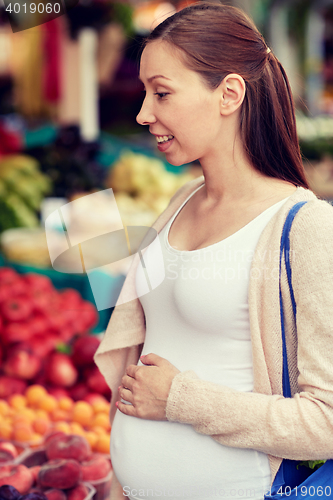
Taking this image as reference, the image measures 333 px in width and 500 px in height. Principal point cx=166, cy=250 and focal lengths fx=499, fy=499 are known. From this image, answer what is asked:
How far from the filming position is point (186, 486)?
3.62 ft

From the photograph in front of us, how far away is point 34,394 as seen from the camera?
2215 mm

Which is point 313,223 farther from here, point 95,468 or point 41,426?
point 41,426

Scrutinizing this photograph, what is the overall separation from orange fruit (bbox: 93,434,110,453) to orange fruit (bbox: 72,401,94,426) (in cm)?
18

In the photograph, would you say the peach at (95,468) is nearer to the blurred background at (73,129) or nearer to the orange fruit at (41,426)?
the orange fruit at (41,426)

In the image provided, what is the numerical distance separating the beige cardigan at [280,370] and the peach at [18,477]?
783 millimetres

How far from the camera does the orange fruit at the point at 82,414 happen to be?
6.88ft

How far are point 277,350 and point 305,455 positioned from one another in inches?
8.4

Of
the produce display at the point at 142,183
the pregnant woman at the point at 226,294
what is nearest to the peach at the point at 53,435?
the pregnant woman at the point at 226,294

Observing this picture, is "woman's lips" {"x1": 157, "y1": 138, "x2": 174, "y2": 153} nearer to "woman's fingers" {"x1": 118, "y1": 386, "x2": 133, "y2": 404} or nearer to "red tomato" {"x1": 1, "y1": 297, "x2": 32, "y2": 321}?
"woman's fingers" {"x1": 118, "y1": 386, "x2": 133, "y2": 404}

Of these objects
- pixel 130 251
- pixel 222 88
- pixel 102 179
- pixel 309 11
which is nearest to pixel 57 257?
pixel 130 251

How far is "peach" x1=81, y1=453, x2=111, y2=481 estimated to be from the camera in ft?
5.51

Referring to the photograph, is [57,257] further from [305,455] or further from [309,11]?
[309,11]

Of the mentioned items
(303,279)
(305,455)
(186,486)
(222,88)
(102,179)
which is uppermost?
(222,88)

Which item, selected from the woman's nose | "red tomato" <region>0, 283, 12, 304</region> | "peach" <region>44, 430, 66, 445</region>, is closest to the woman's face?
the woman's nose
